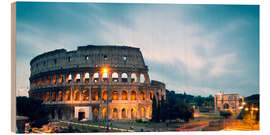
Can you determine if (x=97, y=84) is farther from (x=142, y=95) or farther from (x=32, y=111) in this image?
(x=32, y=111)

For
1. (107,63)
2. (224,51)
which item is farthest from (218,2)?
(107,63)

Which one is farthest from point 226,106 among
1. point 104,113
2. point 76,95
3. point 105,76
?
point 76,95

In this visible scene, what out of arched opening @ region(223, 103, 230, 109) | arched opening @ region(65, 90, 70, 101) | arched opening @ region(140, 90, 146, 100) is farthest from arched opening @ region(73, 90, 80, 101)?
arched opening @ region(223, 103, 230, 109)

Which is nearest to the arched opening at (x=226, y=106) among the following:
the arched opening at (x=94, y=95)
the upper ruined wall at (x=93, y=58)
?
the upper ruined wall at (x=93, y=58)

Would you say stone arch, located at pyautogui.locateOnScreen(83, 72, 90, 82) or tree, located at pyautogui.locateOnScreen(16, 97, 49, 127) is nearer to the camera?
tree, located at pyautogui.locateOnScreen(16, 97, 49, 127)

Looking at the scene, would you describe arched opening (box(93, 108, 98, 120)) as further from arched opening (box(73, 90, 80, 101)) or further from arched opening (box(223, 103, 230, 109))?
arched opening (box(223, 103, 230, 109))
